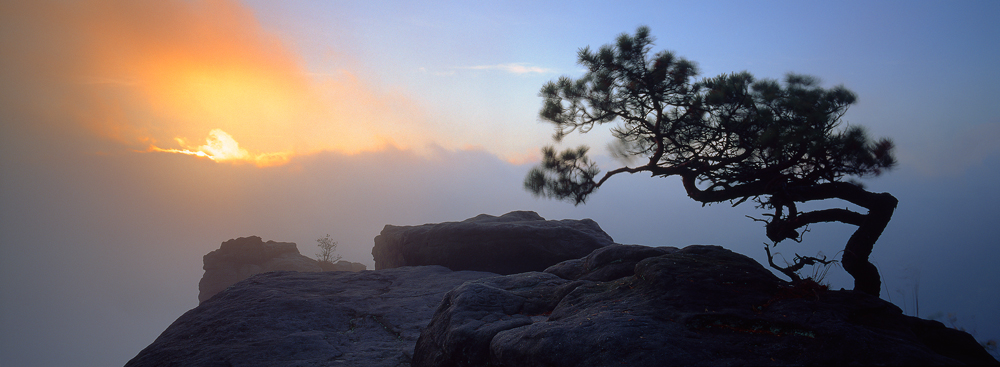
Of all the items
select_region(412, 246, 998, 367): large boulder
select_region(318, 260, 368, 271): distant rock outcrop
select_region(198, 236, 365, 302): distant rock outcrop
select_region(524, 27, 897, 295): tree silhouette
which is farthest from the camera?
select_region(318, 260, 368, 271): distant rock outcrop

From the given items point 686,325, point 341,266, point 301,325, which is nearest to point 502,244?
point 301,325

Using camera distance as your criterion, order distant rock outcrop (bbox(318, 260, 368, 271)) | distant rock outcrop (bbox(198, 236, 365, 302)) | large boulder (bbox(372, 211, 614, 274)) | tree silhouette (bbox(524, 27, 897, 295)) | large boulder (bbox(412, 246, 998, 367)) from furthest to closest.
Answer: distant rock outcrop (bbox(318, 260, 368, 271)) < distant rock outcrop (bbox(198, 236, 365, 302)) < large boulder (bbox(372, 211, 614, 274)) < tree silhouette (bbox(524, 27, 897, 295)) < large boulder (bbox(412, 246, 998, 367))

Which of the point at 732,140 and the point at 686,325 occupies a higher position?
the point at 732,140

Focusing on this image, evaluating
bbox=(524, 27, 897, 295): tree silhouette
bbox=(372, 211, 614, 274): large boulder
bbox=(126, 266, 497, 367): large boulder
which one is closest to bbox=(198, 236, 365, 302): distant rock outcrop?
bbox=(372, 211, 614, 274): large boulder

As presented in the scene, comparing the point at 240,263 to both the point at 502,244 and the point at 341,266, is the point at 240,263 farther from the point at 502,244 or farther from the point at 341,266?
the point at 502,244

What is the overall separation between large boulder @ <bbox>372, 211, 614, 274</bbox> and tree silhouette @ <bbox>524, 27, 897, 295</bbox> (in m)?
5.57

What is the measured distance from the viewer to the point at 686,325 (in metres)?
5.17

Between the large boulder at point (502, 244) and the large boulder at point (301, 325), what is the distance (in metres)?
2.44

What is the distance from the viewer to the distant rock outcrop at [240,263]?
29.5 meters

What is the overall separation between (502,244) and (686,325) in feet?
33.6

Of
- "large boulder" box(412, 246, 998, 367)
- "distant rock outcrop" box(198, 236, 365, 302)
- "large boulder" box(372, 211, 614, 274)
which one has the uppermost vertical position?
"distant rock outcrop" box(198, 236, 365, 302)

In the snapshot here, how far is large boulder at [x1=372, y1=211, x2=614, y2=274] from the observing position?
583 inches

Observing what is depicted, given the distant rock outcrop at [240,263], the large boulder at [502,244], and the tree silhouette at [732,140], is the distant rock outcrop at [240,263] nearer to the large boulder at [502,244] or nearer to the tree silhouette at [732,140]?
the large boulder at [502,244]

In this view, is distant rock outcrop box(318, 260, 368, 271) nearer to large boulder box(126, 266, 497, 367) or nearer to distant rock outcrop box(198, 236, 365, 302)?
distant rock outcrop box(198, 236, 365, 302)
